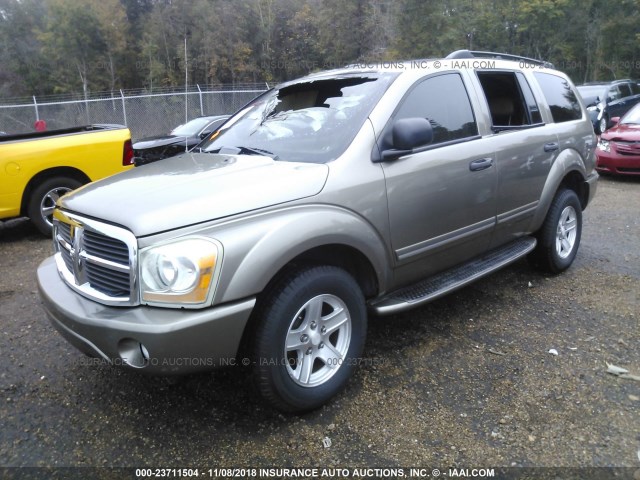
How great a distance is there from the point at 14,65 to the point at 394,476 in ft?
165

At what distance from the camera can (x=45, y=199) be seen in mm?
5918

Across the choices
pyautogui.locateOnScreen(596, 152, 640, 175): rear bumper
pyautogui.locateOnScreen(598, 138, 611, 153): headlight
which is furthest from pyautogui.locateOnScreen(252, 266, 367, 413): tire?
pyautogui.locateOnScreen(598, 138, 611, 153): headlight

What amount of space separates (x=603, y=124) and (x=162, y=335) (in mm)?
13072

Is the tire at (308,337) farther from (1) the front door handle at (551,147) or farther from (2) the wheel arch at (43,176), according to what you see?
(2) the wheel arch at (43,176)

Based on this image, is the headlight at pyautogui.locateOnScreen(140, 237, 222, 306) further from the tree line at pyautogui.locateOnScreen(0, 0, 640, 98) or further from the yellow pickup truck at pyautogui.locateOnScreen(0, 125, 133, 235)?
the tree line at pyautogui.locateOnScreen(0, 0, 640, 98)

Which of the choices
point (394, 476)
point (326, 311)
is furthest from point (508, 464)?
point (326, 311)

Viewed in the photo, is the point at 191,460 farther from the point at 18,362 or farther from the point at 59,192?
the point at 59,192

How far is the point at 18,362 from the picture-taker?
125 inches

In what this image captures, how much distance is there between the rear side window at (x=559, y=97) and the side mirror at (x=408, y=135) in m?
2.06

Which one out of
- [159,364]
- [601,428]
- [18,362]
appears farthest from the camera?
[18,362]

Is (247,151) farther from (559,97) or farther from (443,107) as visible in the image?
(559,97)

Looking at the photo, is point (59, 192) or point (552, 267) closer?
point (552, 267)

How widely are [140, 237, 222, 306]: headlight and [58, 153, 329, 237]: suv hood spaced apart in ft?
0.34

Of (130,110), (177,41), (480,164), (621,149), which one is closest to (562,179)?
(480,164)
